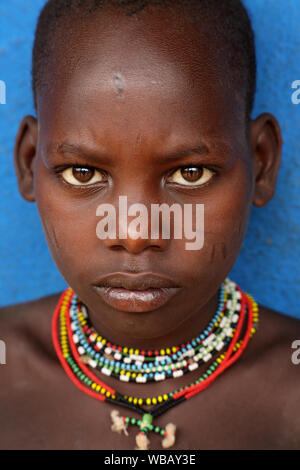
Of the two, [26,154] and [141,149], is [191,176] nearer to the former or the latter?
[141,149]

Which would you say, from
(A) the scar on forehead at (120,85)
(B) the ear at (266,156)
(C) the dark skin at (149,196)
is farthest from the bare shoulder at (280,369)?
(A) the scar on forehead at (120,85)

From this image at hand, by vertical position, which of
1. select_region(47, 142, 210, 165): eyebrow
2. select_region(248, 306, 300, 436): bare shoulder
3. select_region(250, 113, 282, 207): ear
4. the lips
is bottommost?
select_region(248, 306, 300, 436): bare shoulder

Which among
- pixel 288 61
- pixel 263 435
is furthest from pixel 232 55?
pixel 263 435

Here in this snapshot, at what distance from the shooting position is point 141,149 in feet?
3.26

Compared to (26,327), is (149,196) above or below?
above

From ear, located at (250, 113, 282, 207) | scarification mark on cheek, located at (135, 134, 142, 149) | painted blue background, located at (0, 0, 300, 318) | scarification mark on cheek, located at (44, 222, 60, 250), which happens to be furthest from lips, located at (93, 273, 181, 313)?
painted blue background, located at (0, 0, 300, 318)

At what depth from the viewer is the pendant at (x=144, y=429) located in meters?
1.25

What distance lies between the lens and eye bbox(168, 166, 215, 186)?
1073 millimetres

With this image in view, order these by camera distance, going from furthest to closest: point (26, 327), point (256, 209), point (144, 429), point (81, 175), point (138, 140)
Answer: point (256, 209)
point (26, 327)
point (144, 429)
point (81, 175)
point (138, 140)

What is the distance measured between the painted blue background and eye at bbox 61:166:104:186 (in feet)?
1.91

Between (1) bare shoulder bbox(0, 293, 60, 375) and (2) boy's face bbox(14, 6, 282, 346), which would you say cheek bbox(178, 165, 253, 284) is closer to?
(2) boy's face bbox(14, 6, 282, 346)

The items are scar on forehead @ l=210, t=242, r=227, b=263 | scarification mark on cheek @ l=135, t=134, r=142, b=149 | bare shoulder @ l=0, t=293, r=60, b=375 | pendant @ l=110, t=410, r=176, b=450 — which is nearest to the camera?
scarification mark on cheek @ l=135, t=134, r=142, b=149

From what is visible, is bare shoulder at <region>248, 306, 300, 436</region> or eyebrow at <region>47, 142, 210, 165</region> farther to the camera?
bare shoulder at <region>248, 306, 300, 436</region>

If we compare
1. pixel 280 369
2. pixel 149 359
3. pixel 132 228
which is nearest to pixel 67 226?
pixel 132 228
